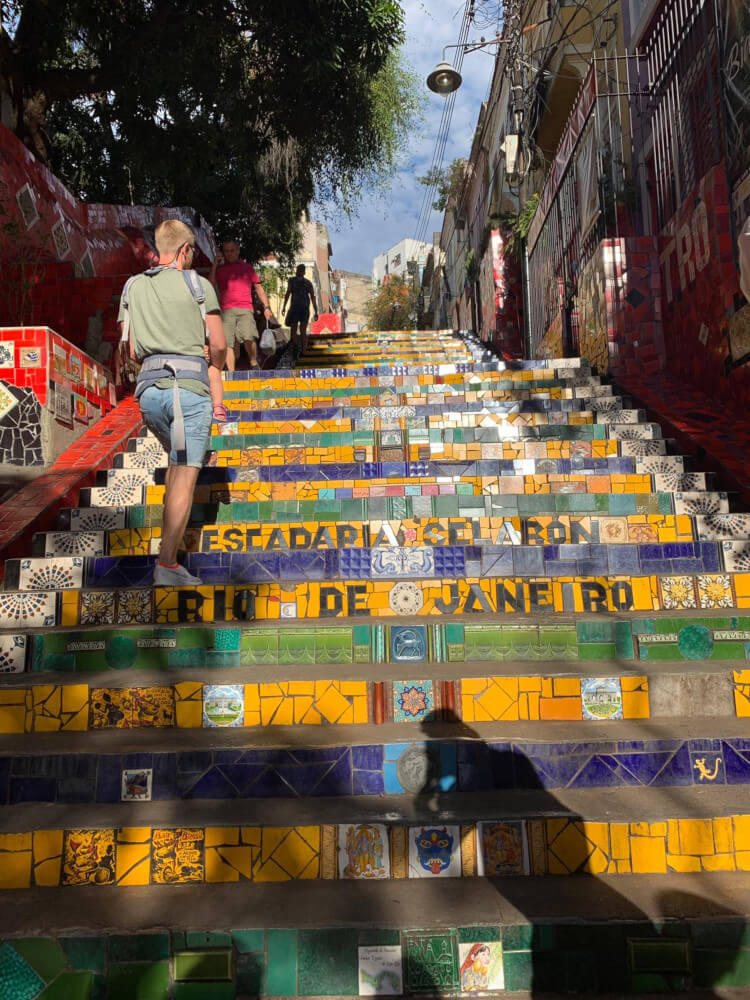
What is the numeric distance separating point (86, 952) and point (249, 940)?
1.28ft

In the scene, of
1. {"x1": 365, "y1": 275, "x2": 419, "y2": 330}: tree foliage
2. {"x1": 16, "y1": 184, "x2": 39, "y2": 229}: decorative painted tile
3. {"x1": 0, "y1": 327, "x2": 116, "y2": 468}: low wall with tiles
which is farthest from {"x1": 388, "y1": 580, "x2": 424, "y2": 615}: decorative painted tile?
{"x1": 365, "y1": 275, "x2": 419, "y2": 330}: tree foliage

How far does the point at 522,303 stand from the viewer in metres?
11.9

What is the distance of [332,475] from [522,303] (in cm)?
868

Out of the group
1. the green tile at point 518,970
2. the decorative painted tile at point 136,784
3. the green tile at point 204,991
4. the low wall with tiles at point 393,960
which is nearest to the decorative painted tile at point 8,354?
the decorative painted tile at point 136,784

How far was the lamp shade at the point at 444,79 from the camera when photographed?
38.7 feet

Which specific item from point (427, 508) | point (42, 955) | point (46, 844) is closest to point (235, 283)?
point (427, 508)

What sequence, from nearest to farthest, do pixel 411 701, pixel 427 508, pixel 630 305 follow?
pixel 411 701 < pixel 427 508 < pixel 630 305

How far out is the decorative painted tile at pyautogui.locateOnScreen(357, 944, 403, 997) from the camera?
1716 mm

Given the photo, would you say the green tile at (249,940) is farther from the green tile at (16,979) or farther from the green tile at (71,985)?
the green tile at (16,979)

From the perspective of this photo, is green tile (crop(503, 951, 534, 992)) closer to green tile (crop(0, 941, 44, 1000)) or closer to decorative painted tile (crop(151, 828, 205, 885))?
decorative painted tile (crop(151, 828, 205, 885))

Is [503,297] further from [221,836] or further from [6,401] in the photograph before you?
[221,836]

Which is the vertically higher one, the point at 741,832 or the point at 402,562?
the point at 402,562

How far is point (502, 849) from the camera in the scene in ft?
6.49

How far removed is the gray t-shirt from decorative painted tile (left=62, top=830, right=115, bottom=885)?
6.14 feet
